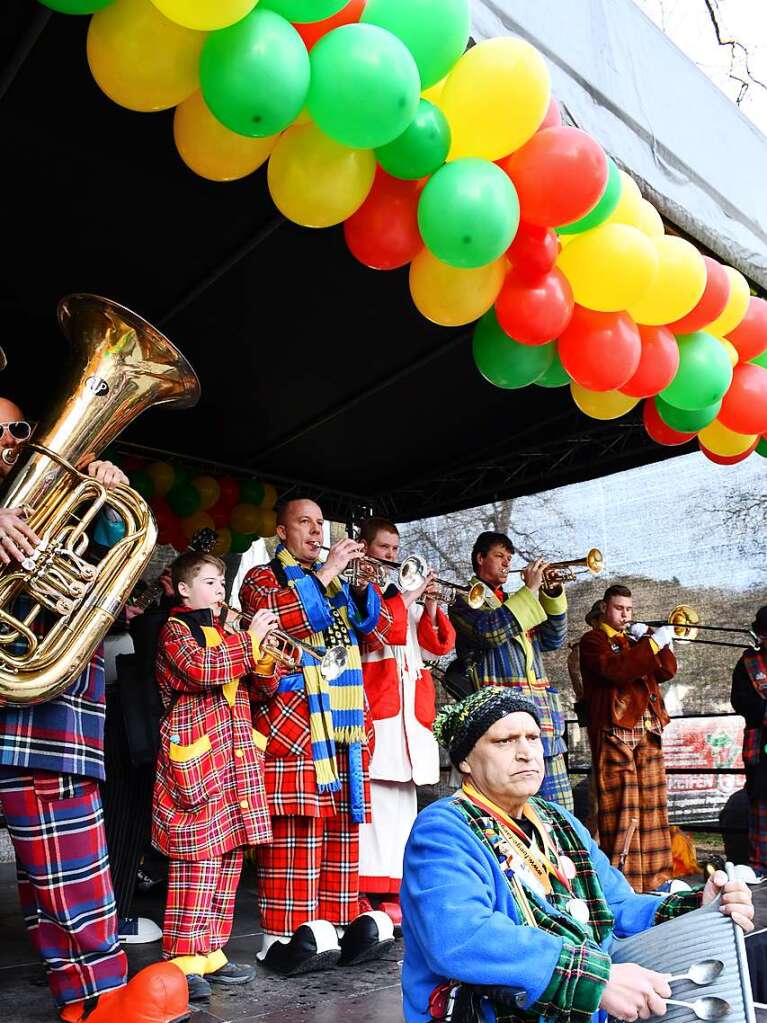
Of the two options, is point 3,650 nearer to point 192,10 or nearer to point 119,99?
point 119,99

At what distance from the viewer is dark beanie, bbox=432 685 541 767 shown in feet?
6.31

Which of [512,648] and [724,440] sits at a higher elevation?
[724,440]

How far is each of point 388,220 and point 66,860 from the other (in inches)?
79.1

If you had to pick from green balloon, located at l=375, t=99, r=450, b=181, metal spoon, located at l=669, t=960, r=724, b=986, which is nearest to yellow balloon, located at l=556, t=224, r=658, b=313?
green balloon, located at l=375, t=99, r=450, b=181

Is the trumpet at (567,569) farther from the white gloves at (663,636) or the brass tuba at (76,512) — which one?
the brass tuba at (76,512)

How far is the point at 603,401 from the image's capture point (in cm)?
361

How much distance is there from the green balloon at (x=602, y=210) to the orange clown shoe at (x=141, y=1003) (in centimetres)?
247

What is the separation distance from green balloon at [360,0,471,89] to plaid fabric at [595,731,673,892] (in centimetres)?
380

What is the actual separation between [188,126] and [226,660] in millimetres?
1659

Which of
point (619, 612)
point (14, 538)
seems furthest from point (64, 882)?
point (619, 612)

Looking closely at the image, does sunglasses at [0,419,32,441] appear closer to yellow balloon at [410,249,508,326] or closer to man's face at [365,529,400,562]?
yellow balloon at [410,249,508,326]

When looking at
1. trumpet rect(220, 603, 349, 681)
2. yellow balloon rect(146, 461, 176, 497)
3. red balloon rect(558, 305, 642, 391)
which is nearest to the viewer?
red balloon rect(558, 305, 642, 391)

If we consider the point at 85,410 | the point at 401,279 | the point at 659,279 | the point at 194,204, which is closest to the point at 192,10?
the point at 85,410

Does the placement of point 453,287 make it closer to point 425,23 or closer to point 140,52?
point 425,23
